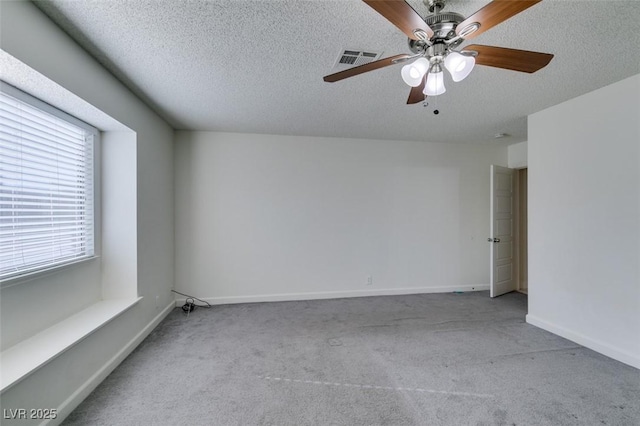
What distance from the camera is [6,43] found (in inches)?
52.1

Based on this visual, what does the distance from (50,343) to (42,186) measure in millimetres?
1088

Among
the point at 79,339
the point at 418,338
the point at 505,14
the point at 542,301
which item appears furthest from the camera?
the point at 542,301

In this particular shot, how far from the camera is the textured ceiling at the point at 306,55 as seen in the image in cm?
151

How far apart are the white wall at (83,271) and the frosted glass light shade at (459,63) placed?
223cm

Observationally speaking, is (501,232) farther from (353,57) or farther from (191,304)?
(191,304)

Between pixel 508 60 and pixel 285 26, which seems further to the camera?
pixel 285 26

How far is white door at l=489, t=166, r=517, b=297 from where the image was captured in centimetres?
393

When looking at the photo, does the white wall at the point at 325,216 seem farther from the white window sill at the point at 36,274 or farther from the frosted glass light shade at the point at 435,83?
the frosted glass light shade at the point at 435,83

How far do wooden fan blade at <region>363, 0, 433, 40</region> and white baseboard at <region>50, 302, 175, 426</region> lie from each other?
2.77m

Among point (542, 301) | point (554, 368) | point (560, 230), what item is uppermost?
point (560, 230)

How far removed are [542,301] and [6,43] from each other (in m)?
4.76

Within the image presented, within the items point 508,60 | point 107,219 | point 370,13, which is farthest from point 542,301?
point 107,219

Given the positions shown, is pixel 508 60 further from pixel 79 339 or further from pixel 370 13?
pixel 79 339

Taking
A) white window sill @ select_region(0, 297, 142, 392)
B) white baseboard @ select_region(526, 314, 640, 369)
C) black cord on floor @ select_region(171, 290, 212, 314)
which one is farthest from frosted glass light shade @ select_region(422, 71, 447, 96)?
black cord on floor @ select_region(171, 290, 212, 314)
